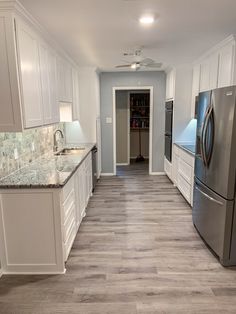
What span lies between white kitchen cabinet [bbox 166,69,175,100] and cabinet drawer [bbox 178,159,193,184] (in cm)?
154

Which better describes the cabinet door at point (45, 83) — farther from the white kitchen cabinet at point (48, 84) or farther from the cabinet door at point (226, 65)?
the cabinet door at point (226, 65)

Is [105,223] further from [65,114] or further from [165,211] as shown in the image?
[65,114]

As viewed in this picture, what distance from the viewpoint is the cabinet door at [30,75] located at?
7.28ft

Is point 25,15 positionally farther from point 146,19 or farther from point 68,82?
point 68,82

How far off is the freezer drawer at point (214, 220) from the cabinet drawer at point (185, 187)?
2.84 ft

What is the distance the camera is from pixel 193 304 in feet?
6.63

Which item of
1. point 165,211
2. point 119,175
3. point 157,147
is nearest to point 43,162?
point 165,211

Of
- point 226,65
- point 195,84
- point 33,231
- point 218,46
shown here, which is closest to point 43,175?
point 33,231

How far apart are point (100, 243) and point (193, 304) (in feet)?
4.22

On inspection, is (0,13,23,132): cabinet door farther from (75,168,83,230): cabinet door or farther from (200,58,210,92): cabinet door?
(200,58,210,92): cabinet door

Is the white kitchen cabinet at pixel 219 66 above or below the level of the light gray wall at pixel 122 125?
above

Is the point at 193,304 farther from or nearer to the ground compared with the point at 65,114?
nearer to the ground

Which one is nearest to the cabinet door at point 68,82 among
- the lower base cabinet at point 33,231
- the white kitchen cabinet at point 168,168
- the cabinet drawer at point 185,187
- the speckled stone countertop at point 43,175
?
the speckled stone countertop at point 43,175

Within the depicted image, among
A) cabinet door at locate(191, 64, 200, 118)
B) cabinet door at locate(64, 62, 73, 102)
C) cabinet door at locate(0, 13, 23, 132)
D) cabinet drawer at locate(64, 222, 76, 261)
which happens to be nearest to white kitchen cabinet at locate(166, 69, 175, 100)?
cabinet door at locate(191, 64, 200, 118)
